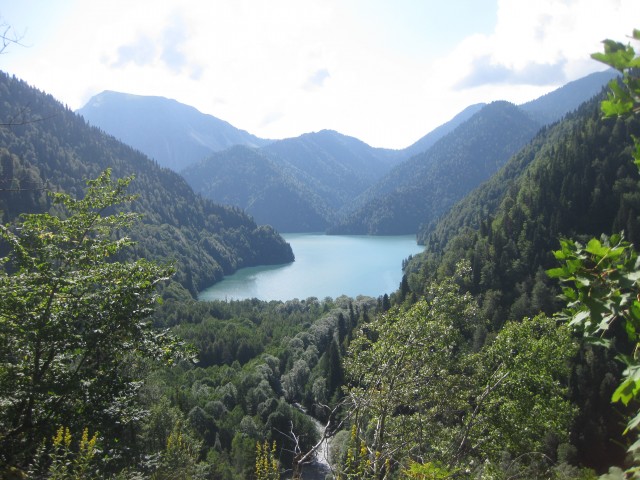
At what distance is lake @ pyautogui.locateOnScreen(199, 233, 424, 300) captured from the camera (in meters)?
97.3

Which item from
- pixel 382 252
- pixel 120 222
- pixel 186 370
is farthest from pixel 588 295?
pixel 382 252

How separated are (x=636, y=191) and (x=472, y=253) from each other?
22.2m

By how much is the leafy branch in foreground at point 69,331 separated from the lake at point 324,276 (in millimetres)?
85345

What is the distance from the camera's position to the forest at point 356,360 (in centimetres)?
408

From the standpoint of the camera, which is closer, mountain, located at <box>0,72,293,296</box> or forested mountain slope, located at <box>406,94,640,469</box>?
forested mountain slope, located at <box>406,94,640,469</box>

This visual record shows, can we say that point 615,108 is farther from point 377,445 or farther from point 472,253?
point 472,253

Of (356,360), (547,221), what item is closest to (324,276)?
(547,221)

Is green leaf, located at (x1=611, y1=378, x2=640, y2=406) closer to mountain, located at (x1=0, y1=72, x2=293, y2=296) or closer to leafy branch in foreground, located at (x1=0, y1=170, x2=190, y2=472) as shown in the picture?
leafy branch in foreground, located at (x1=0, y1=170, x2=190, y2=472)

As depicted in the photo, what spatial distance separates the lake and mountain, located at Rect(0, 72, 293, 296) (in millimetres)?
7881

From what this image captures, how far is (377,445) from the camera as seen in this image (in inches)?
189

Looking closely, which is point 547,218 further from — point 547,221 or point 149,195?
point 149,195

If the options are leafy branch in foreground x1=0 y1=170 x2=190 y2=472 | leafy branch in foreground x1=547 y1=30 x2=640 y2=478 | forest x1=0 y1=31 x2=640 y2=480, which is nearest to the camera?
leafy branch in foreground x1=547 y1=30 x2=640 y2=478

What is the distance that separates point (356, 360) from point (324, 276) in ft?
345

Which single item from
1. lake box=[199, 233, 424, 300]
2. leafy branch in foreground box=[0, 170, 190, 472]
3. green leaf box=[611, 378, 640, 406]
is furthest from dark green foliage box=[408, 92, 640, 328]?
green leaf box=[611, 378, 640, 406]
